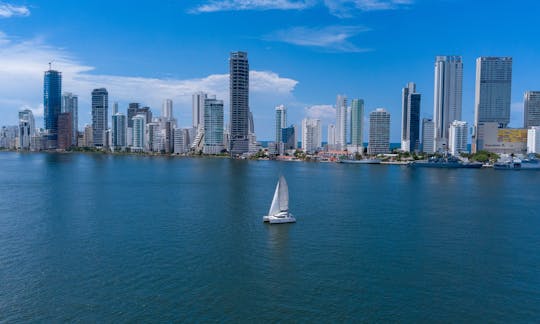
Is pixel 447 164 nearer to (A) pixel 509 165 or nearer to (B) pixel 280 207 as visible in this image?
(A) pixel 509 165

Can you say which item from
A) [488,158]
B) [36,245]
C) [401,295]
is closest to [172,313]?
Result: [401,295]

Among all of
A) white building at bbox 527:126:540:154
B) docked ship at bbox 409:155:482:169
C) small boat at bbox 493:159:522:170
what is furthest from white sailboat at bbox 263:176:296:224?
white building at bbox 527:126:540:154

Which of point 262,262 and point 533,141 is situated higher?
point 533,141

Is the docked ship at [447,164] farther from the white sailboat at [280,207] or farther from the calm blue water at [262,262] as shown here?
the white sailboat at [280,207]

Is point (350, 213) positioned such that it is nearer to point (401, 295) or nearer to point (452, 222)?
point (452, 222)

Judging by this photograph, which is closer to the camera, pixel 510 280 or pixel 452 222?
pixel 510 280

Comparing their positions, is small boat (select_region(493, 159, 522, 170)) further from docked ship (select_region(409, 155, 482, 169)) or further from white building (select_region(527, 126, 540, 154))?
white building (select_region(527, 126, 540, 154))

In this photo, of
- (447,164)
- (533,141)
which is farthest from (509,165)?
(533,141)

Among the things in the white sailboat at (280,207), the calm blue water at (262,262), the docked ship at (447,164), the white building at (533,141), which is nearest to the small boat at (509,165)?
the docked ship at (447,164)
